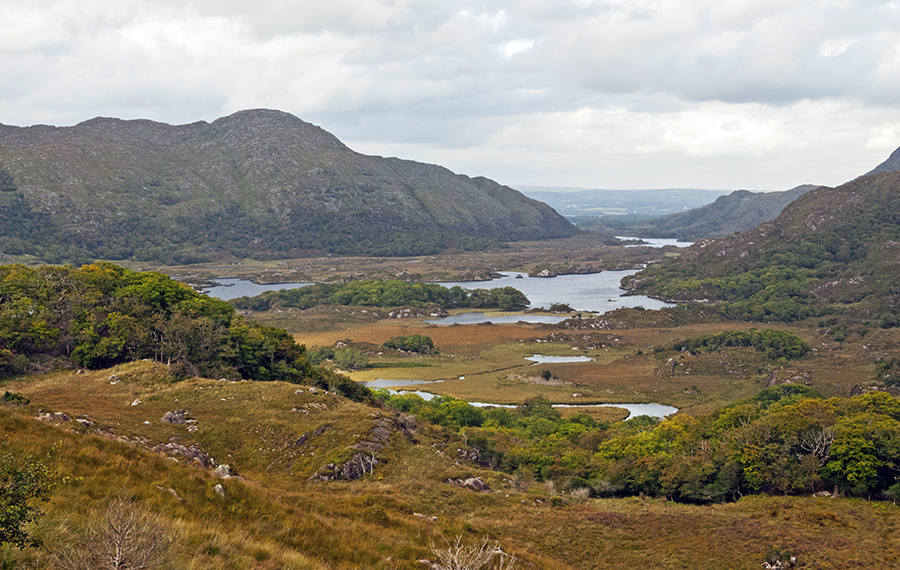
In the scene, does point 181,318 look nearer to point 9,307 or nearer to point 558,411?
point 9,307

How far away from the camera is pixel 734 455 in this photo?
48.1m

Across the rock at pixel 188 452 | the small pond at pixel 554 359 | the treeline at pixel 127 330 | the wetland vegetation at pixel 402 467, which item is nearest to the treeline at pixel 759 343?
the small pond at pixel 554 359

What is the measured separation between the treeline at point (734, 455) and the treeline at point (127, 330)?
25.7 meters

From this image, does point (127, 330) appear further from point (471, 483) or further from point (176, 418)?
point (471, 483)

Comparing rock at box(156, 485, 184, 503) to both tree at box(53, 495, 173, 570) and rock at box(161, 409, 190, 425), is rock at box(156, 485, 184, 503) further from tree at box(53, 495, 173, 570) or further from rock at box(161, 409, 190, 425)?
rock at box(161, 409, 190, 425)

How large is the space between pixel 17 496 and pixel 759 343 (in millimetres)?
141563

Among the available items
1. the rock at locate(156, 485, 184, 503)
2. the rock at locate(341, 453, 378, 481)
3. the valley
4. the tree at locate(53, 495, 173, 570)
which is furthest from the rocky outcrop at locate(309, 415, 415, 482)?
the tree at locate(53, 495, 173, 570)

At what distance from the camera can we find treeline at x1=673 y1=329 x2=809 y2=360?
127000mm

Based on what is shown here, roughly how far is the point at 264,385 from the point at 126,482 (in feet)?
104

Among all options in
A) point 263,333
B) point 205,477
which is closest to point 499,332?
point 263,333

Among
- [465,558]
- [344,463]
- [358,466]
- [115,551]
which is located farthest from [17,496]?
[358,466]

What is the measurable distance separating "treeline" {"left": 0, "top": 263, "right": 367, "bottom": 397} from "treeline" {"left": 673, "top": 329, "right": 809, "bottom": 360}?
88.5 metres

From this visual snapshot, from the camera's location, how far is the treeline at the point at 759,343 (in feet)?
417

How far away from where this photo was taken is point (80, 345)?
57.7 metres
